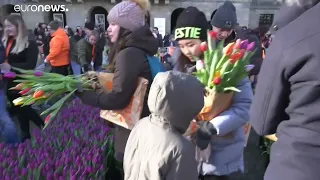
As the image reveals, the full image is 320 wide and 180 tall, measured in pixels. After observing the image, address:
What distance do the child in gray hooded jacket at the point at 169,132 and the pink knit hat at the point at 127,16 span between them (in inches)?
31.2

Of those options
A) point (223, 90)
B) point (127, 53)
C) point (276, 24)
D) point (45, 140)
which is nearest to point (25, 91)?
point (45, 140)

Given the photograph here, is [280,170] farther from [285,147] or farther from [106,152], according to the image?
[106,152]

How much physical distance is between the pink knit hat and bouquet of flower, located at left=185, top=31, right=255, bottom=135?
51 centimetres

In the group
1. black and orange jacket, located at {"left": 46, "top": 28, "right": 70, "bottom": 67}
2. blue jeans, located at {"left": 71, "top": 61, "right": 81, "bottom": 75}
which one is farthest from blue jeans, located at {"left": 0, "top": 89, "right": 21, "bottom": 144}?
blue jeans, located at {"left": 71, "top": 61, "right": 81, "bottom": 75}

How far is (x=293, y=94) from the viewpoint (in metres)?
1.20

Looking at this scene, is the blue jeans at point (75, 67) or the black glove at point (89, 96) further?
the blue jeans at point (75, 67)

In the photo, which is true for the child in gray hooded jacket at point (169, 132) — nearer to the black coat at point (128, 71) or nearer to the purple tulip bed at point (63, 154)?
the black coat at point (128, 71)

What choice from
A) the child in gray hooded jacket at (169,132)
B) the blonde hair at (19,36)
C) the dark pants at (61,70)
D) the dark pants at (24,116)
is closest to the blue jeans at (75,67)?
the dark pants at (61,70)

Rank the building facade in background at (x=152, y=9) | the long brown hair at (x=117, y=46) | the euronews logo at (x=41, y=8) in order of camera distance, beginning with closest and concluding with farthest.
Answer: the long brown hair at (x=117, y=46), the euronews logo at (x=41, y=8), the building facade in background at (x=152, y=9)

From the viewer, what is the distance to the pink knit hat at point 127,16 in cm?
217

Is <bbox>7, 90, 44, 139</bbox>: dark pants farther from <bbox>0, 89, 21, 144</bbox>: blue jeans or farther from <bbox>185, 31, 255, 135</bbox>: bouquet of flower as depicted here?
<bbox>185, 31, 255, 135</bbox>: bouquet of flower

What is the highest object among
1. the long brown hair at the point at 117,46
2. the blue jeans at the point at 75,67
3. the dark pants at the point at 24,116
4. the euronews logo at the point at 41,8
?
the euronews logo at the point at 41,8

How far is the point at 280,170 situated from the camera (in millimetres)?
1268

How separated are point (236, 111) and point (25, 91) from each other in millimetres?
1423
